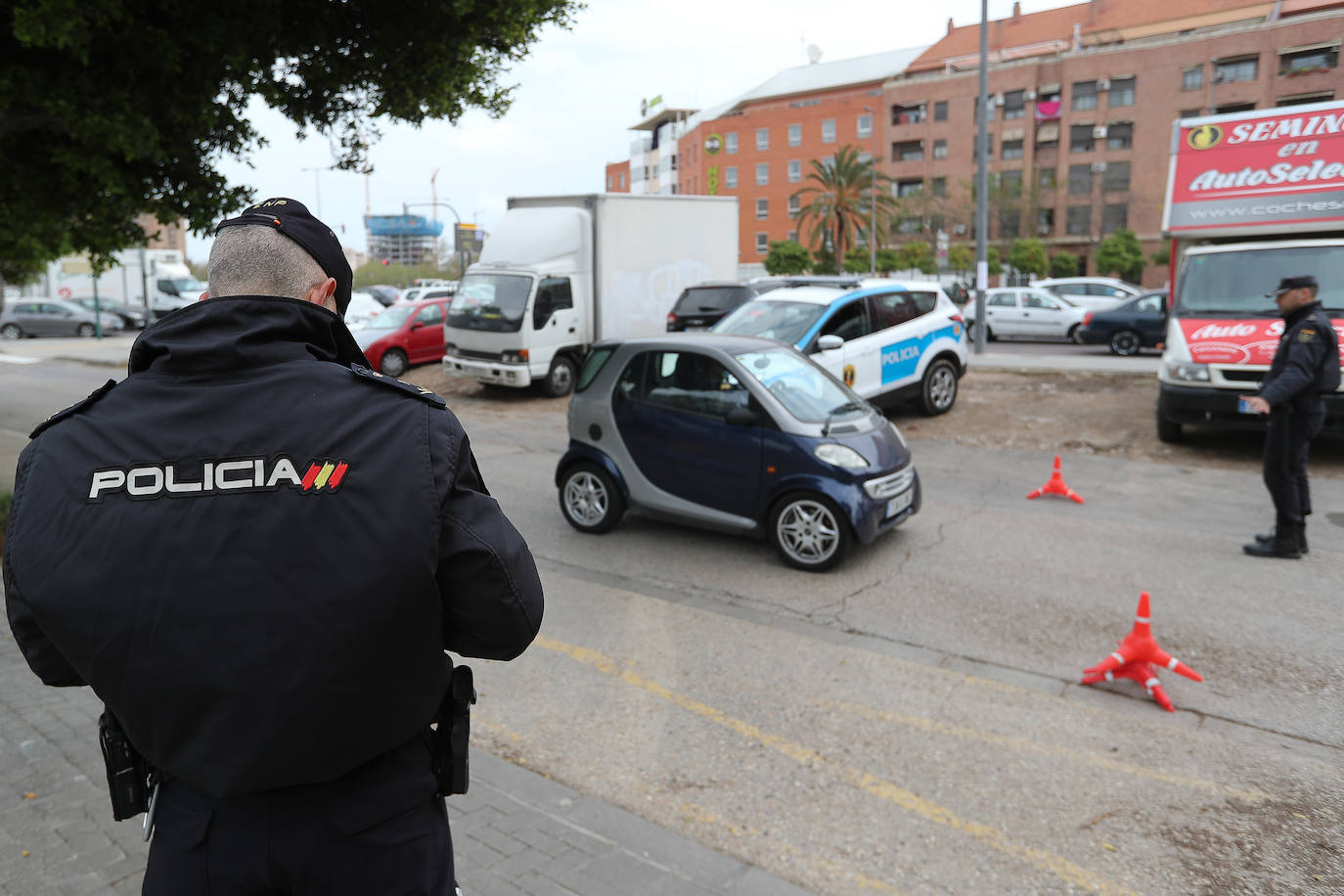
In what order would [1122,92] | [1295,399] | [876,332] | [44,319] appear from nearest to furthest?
1. [1295,399]
2. [876,332]
3. [44,319]
4. [1122,92]

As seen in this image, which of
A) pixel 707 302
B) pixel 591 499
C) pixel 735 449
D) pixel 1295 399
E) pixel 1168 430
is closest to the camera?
pixel 1295 399

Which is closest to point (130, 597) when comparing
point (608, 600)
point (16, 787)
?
point (16, 787)

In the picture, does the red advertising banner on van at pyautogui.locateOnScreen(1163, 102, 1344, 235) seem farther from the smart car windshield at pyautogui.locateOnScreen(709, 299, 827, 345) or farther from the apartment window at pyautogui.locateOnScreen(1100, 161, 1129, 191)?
the apartment window at pyautogui.locateOnScreen(1100, 161, 1129, 191)

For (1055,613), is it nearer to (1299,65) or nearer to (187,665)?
(187,665)

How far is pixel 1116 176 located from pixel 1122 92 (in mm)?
5418

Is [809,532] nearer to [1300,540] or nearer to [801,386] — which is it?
[801,386]

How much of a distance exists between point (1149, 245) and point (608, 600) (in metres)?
66.9

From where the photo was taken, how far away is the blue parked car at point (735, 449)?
685 cm

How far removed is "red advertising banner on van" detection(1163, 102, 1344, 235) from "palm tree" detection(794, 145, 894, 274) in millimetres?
49478

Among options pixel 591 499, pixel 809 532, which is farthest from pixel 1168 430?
pixel 591 499

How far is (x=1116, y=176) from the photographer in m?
64.5

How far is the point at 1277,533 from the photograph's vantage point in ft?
23.1

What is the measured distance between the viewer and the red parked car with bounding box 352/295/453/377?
19.0 meters

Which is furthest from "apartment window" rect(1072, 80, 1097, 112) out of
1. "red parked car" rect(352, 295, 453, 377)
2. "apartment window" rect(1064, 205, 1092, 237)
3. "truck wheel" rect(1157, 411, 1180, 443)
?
"truck wheel" rect(1157, 411, 1180, 443)
